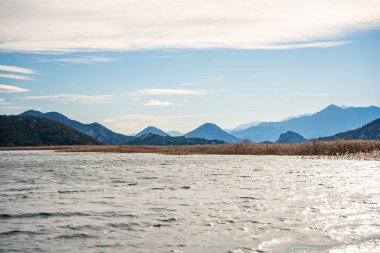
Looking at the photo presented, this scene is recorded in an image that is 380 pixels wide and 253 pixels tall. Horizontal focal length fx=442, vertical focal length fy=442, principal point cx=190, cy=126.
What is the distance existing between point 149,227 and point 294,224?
6.10m

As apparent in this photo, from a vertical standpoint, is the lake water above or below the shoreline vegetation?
below

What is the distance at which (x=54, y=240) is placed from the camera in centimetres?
1616

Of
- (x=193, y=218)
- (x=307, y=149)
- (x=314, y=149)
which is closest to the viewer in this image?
(x=193, y=218)

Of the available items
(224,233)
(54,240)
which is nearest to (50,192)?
(54,240)

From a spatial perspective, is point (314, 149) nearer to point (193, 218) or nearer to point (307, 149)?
point (307, 149)

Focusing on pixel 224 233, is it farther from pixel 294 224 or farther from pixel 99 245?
pixel 99 245

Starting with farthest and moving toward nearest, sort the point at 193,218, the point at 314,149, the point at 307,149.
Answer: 1. the point at 307,149
2. the point at 314,149
3. the point at 193,218

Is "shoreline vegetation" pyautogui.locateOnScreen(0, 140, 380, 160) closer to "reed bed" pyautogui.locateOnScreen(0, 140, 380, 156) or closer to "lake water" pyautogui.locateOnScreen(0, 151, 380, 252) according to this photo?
"reed bed" pyautogui.locateOnScreen(0, 140, 380, 156)

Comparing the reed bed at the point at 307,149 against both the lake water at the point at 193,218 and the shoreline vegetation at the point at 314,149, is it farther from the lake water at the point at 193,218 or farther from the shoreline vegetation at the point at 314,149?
the lake water at the point at 193,218

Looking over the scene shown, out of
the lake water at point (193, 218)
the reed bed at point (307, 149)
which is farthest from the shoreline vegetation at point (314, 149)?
the lake water at point (193, 218)

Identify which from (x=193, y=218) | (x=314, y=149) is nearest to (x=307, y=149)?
(x=314, y=149)

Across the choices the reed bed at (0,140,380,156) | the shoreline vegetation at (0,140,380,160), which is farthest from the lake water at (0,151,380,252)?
the reed bed at (0,140,380,156)

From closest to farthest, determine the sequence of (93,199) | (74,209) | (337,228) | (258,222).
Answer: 1. (337,228)
2. (258,222)
3. (74,209)
4. (93,199)

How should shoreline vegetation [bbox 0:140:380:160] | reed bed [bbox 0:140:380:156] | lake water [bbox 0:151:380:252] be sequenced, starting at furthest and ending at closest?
reed bed [bbox 0:140:380:156] < shoreline vegetation [bbox 0:140:380:160] < lake water [bbox 0:151:380:252]
